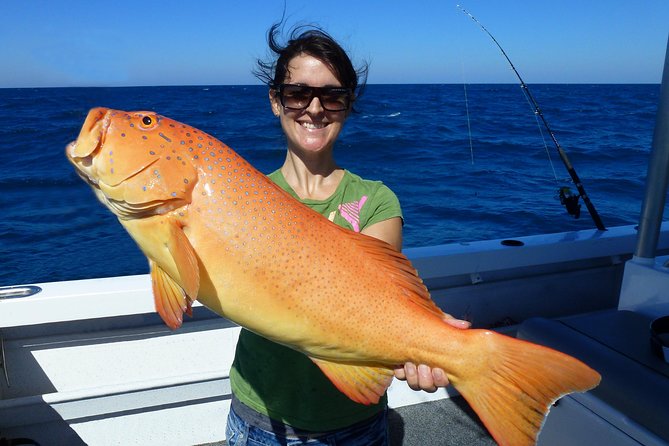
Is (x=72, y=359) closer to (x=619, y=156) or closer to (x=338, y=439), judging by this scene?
(x=338, y=439)

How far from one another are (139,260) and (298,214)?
8.85 m

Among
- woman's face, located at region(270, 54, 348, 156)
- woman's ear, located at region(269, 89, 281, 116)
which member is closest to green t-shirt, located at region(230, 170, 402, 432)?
woman's face, located at region(270, 54, 348, 156)

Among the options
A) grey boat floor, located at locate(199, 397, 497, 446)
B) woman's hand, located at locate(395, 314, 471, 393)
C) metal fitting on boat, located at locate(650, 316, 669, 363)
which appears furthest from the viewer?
grey boat floor, located at locate(199, 397, 497, 446)

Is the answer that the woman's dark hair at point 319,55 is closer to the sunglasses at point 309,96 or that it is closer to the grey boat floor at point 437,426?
the sunglasses at point 309,96

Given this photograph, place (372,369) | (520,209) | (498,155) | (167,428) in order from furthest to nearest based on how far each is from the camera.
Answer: (498,155) < (520,209) < (167,428) < (372,369)

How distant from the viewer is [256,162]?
15758mm

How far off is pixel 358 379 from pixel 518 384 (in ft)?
1.59

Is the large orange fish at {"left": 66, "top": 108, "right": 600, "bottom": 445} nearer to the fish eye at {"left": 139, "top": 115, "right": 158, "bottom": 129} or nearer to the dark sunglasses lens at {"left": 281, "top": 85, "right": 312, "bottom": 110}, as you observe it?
the fish eye at {"left": 139, "top": 115, "right": 158, "bottom": 129}

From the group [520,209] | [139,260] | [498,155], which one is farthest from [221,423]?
[498,155]

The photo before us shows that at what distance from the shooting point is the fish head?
1369 mm

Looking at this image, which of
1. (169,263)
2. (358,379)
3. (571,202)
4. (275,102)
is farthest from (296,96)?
(571,202)

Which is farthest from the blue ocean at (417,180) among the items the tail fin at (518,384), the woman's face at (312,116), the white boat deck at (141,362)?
the tail fin at (518,384)

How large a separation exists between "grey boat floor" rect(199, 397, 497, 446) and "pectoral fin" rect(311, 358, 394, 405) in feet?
7.31

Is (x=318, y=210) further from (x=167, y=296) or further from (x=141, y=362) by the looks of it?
(x=141, y=362)
